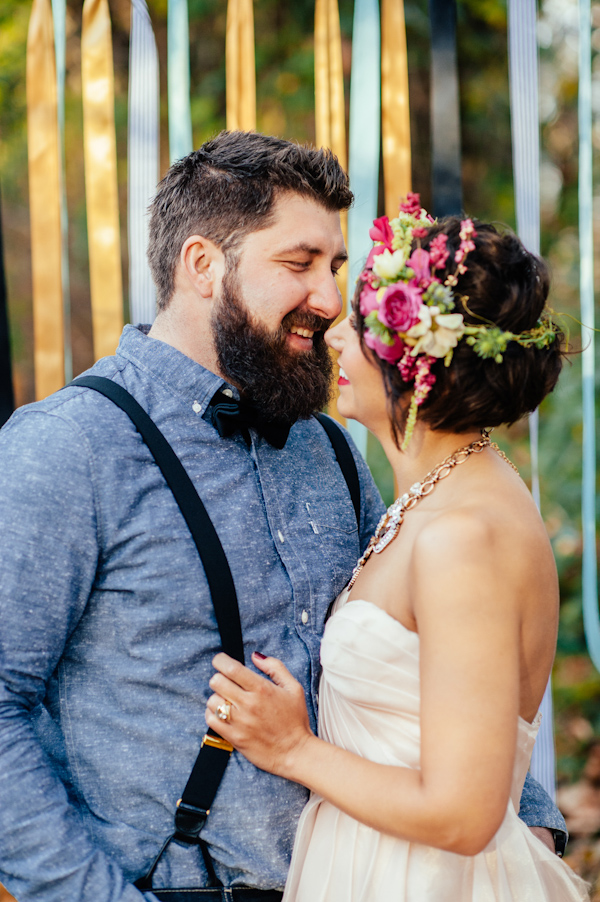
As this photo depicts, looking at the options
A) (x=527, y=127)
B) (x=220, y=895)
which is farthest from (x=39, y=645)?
(x=527, y=127)

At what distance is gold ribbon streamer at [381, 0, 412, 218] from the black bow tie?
4.12 feet

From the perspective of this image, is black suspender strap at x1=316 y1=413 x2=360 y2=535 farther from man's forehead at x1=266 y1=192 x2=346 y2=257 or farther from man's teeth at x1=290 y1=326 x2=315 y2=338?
man's forehead at x1=266 y1=192 x2=346 y2=257

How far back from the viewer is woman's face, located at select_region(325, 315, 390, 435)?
5.50 ft

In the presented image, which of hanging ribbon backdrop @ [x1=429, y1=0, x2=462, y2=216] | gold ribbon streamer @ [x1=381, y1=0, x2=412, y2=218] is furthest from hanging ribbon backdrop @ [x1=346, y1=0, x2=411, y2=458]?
hanging ribbon backdrop @ [x1=429, y1=0, x2=462, y2=216]

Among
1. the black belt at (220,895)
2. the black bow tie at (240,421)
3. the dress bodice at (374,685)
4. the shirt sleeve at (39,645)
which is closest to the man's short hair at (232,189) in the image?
the black bow tie at (240,421)

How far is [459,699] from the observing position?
4.22 feet

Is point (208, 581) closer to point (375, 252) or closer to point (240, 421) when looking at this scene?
point (240, 421)

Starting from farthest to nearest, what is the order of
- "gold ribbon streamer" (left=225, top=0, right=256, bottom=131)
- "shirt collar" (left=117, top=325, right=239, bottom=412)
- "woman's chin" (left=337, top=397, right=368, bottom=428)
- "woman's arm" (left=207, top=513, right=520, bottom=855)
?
"gold ribbon streamer" (left=225, top=0, right=256, bottom=131) → "shirt collar" (left=117, top=325, right=239, bottom=412) → "woman's chin" (left=337, top=397, right=368, bottom=428) → "woman's arm" (left=207, top=513, right=520, bottom=855)

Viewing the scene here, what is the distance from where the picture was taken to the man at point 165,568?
148cm

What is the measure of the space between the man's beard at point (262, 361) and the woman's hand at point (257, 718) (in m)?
0.65

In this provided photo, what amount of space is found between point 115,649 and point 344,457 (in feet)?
2.88

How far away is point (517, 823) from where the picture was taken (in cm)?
162

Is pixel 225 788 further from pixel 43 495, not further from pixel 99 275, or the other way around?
pixel 99 275

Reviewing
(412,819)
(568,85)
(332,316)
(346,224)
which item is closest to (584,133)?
(346,224)
